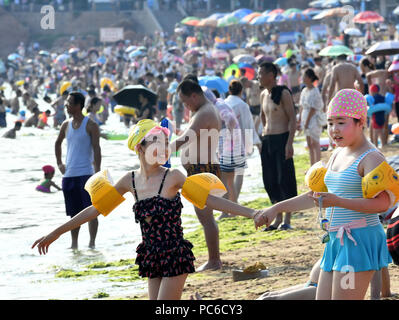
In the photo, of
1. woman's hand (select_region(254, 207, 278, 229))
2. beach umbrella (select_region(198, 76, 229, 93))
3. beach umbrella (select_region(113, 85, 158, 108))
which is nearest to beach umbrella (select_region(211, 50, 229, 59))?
beach umbrella (select_region(113, 85, 158, 108))

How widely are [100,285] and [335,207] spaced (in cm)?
372

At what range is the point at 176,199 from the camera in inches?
173

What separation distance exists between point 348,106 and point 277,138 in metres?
4.68

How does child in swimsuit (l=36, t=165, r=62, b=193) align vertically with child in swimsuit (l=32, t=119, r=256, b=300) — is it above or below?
below

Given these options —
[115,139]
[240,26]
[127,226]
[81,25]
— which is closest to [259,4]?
[240,26]

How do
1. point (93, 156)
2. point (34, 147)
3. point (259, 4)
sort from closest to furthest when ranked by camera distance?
1. point (93, 156)
2. point (34, 147)
3. point (259, 4)

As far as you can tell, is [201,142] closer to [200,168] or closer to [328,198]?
[200,168]

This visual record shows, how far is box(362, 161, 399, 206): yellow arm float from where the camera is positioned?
3.66 meters

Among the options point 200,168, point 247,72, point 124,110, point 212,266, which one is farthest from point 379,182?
point 247,72

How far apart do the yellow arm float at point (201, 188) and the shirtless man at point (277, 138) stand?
4.10 meters

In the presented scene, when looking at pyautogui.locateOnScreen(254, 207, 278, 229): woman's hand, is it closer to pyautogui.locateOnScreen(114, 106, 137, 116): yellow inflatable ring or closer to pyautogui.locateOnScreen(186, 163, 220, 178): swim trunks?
pyautogui.locateOnScreen(186, 163, 220, 178): swim trunks

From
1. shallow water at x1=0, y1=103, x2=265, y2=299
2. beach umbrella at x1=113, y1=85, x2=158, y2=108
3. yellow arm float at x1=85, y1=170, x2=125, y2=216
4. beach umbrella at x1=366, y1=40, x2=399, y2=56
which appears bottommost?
shallow water at x1=0, y1=103, x2=265, y2=299

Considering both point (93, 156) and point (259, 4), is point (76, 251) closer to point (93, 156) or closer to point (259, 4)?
point (93, 156)

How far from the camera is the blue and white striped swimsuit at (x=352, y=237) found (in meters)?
3.80
